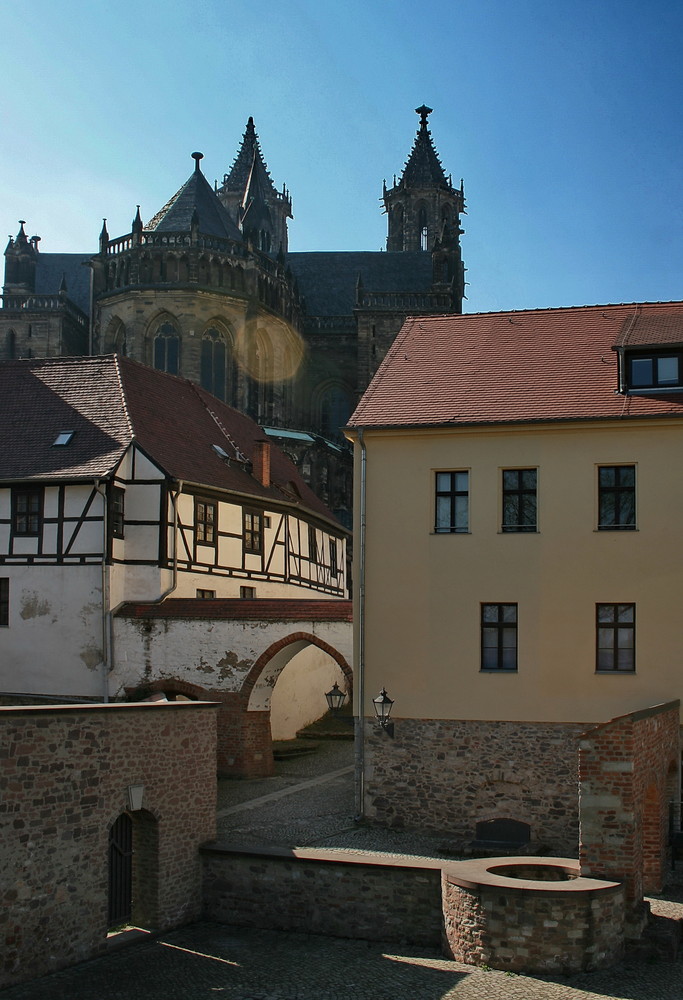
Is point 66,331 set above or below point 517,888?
above

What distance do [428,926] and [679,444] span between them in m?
9.20

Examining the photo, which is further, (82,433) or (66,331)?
(66,331)

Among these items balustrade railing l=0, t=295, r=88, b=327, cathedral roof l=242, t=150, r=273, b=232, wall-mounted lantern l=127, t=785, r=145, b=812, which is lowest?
wall-mounted lantern l=127, t=785, r=145, b=812

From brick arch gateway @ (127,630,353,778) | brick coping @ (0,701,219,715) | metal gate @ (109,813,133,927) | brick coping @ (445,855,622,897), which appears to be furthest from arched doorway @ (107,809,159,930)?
brick arch gateway @ (127,630,353,778)

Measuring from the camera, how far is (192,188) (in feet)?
175

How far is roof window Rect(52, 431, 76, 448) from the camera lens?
27578 mm

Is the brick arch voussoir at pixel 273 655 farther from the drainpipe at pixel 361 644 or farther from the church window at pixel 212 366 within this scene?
the church window at pixel 212 366

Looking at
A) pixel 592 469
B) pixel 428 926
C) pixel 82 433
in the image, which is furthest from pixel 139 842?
pixel 82 433

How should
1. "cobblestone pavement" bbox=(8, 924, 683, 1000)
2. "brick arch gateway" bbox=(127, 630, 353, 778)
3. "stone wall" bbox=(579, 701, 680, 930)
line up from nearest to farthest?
1. "cobblestone pavement" bbox=(8, 924, 683, 1000)
2. "stone wall" bbox=(579, 701, 680, 930)
3. "brick arch gateway" bbox=(127, 630, 353, 778)

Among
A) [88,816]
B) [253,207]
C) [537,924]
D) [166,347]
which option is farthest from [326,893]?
[253,207]

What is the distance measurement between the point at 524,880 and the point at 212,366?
37.3 metres

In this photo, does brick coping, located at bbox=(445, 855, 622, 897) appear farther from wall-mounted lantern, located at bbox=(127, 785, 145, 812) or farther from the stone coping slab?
wall-mounted lantern, located at bbox=(127, 785, 145, 812)

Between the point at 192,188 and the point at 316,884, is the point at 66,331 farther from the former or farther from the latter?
the point at 316,884

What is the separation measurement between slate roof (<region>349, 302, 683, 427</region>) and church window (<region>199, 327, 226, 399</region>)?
26076 millimetres
